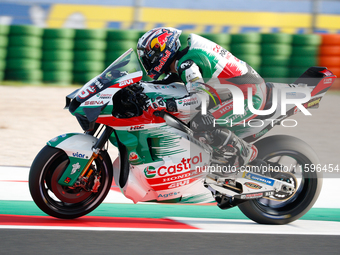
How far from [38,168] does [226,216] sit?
1.68 m

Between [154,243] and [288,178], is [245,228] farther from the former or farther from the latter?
[154,243]

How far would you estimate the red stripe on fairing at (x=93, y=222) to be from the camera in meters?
4.01

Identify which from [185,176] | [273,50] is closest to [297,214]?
[185,176]

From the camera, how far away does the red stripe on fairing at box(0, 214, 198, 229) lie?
401cm

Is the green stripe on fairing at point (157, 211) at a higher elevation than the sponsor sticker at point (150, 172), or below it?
below

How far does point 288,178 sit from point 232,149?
571mm

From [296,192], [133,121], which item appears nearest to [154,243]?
[133,121]

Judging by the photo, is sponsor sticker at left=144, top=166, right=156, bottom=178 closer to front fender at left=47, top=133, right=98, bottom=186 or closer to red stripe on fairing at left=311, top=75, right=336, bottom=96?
front fender at left=47, top=133, right=98, bottom=186

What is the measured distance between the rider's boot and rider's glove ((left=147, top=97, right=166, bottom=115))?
1.60 feet

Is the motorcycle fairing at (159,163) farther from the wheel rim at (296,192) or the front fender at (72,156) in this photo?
the wheel rim at (296,192)

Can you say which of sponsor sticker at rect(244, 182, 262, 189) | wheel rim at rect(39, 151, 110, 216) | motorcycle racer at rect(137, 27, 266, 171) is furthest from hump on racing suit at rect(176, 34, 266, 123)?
wheel rim at rect(39, 151, 110, 216)

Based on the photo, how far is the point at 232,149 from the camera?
13.6 feet

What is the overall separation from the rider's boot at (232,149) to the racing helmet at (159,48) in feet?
2.17

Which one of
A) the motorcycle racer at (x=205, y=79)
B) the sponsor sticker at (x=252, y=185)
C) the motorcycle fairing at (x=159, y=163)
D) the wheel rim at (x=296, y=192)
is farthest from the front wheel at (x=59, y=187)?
the wheel rim at (x=296, y=192)
